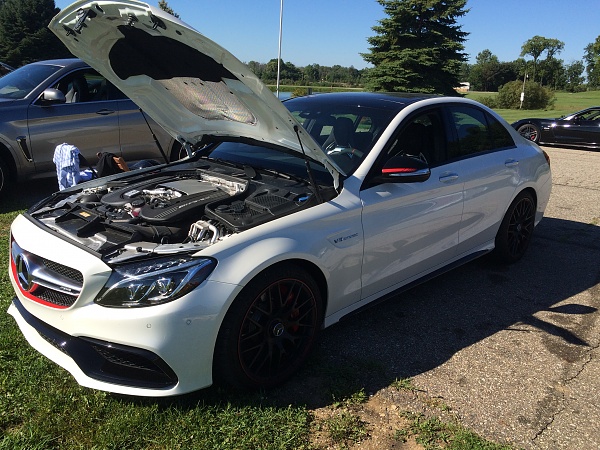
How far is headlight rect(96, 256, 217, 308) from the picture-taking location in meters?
2.38

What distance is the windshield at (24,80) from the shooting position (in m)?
6.26

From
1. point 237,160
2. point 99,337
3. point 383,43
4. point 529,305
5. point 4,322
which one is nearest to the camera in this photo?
point 99,337

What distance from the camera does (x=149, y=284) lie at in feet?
7.86

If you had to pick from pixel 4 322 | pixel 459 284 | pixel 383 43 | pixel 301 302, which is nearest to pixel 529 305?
pixel 459 284

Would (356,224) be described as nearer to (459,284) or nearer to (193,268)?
(193,268)

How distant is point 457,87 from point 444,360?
35395mm

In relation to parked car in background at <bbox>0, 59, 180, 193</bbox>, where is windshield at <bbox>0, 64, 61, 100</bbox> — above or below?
above

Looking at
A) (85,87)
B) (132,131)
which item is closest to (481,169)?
(132,131)

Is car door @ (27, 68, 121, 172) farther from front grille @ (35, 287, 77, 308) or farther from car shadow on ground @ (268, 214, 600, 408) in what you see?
car shadow on ground @ (268, 214, 600, 408)

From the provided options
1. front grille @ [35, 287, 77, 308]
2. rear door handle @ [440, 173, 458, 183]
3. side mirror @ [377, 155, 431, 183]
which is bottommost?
front grille @ [35, 287, 77, 308]

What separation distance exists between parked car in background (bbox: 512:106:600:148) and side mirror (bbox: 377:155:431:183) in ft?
43.8

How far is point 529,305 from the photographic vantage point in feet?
13.5

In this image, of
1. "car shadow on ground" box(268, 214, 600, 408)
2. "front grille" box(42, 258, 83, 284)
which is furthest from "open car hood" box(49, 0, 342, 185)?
"front grille" box(42, 258, 83, 284)

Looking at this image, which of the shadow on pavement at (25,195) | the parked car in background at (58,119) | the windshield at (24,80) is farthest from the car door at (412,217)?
the windshield at (24,80)
